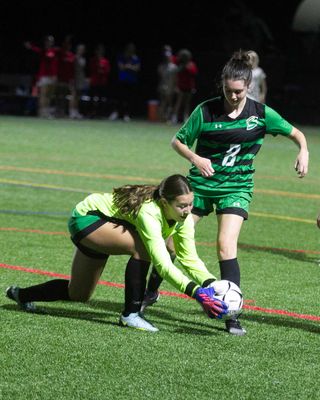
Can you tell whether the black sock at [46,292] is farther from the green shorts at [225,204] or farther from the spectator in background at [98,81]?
the spectator in background at [98,81]

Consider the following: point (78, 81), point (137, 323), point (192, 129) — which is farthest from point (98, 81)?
point (137, 323)

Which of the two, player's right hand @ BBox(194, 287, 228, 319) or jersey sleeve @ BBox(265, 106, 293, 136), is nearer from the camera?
player's right hand @ BBox(194, 287, 228, 319)

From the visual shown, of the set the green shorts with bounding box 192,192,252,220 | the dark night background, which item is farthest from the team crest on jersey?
the dark night background

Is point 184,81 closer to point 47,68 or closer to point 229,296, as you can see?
point 47,68

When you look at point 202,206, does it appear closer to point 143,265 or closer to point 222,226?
point 222,226

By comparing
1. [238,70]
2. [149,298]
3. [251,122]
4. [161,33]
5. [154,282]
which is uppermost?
[238,70]

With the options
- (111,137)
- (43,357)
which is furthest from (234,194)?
(111,137)

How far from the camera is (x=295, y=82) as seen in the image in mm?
38281

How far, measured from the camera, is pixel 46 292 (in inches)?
309

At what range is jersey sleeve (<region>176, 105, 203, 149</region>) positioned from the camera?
8.12 metres

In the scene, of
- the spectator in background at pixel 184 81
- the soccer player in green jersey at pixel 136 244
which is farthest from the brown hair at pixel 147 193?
the spectator in background at pixel 184 81

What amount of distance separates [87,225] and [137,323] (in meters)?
0.77

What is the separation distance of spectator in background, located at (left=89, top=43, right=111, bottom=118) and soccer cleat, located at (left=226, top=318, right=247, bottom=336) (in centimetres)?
2656

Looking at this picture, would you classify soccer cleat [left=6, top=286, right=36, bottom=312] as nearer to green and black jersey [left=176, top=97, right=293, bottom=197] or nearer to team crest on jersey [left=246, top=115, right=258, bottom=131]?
green and black jersey [left=176, top=97, right=293, bottom=197]
